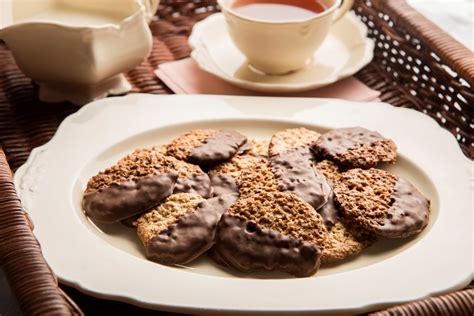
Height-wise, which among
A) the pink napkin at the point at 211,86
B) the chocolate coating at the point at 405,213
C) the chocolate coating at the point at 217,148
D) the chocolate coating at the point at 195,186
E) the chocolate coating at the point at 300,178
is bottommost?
the pink napkin at the point at 211,86

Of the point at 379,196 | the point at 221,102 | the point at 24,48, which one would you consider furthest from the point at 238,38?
the point at 379,196

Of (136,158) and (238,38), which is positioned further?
(238,38)

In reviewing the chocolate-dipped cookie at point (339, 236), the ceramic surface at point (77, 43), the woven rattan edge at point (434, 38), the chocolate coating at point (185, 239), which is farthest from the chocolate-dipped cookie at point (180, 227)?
the woven rattan edge at point (434, 38)

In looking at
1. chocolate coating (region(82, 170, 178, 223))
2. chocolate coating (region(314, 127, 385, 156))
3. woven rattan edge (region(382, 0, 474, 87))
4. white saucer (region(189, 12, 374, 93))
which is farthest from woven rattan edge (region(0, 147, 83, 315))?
woven rattan edge (region(382, 0, 474, 87))

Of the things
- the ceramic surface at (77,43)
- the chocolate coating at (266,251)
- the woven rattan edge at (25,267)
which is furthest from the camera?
the ceramic surface at (77,43)

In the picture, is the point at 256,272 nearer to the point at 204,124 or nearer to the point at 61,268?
the point at 61,268

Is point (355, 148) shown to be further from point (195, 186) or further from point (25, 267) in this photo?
point (25, 267)

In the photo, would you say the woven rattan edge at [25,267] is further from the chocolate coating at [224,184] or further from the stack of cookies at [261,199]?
the chocolate coating at [224,184]
